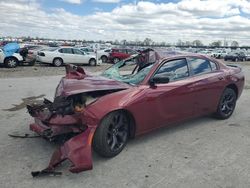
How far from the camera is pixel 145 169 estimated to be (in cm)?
429

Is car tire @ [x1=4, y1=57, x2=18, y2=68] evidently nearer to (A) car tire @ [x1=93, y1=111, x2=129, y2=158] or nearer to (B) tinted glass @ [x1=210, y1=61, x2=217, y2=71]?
(B) tinted glass @ [x1=210, y1=61, x2=217, y2=71]

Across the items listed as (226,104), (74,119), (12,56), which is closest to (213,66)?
(226,104)

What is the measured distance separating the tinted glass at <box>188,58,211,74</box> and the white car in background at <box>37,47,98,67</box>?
18.9 meters

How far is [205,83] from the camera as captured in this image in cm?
617

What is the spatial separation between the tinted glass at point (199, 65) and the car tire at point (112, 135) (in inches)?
77.4

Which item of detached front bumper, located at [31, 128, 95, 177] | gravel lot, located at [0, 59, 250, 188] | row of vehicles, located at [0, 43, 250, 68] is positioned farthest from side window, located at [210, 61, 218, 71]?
row of vehicles, located at [0, 43, 250, 68]

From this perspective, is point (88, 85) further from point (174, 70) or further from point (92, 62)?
point (92, 62)

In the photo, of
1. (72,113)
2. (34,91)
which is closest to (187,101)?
(72,113)

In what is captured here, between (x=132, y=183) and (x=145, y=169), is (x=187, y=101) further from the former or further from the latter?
(x=132, y=183)

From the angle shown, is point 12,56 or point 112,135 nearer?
point 112,135

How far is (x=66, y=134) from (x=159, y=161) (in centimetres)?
136

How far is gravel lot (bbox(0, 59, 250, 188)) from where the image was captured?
392cm

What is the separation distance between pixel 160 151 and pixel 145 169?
0.75m

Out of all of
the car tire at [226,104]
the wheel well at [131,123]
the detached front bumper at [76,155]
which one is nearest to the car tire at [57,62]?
the car tire at [226,104]
